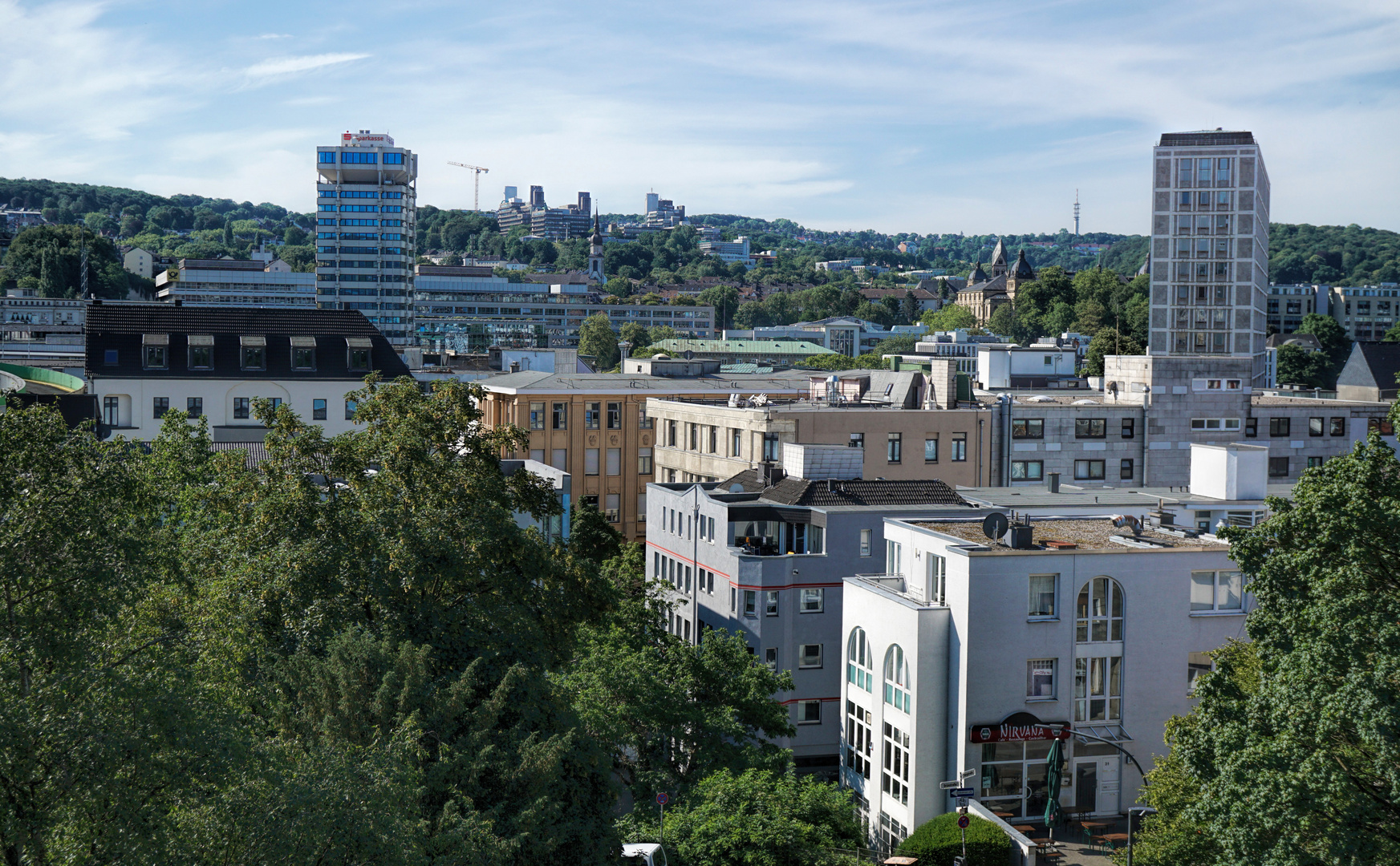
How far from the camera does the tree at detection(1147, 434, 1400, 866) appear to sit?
920 inches

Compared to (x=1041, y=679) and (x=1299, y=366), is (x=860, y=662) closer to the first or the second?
(x=1041, y=679)

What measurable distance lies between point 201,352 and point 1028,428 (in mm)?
49643

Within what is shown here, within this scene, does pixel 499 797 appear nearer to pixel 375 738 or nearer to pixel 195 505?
pixel 375 738

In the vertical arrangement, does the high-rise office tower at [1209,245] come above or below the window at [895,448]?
above

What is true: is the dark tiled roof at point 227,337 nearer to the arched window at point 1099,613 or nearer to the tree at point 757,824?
the tree at point 757,824

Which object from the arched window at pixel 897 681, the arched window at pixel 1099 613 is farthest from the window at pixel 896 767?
the arched window at pixel 1099 613

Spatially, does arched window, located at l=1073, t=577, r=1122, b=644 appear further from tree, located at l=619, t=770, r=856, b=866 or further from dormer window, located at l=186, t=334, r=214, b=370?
dormer window, located at l=186, t=334, r=214, b=370

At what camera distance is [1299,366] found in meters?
189

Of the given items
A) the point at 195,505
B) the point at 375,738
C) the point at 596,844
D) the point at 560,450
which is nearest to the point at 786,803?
the point at 596,844

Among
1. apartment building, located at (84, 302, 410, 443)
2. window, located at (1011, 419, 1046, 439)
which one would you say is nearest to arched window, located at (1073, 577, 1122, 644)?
window, located at (1011, 419, 1046, 439)

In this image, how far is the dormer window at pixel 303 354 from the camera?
81500 mm

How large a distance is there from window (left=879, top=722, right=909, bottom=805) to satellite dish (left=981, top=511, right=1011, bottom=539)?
24.3 ft

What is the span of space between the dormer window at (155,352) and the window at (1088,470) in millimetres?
55276

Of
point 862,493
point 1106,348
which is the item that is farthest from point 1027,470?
point 1106,348
